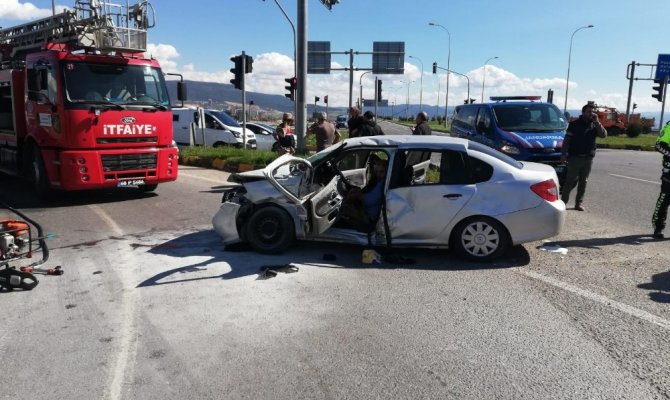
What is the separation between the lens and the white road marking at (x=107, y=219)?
7.48 metres

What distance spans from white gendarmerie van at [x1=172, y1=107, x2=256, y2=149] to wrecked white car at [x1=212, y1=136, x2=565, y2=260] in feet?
44.6

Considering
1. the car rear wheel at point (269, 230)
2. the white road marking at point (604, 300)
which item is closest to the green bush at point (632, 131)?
the white road marking at point (604, 300)

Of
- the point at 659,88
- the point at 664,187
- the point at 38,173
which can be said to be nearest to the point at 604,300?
the point at 664,187

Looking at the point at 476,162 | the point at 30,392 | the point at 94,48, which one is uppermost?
the point at 94,48

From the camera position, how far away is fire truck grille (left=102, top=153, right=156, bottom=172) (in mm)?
9314

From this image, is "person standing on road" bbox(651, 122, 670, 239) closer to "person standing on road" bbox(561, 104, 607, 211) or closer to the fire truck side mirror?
"person standing on road" bbox(561, 104, 607, 211)

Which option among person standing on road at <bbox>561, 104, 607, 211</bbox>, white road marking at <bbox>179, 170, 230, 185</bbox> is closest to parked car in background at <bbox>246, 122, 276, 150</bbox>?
white road marking at <bbox>179, 170, 230, 185</bbox>

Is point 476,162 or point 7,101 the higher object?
point 7,101

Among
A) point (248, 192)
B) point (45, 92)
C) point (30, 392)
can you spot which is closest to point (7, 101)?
point (45, 92)

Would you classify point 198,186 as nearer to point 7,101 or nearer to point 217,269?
point 7,101

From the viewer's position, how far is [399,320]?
4336 millimetres

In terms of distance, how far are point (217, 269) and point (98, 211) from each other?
4372mm

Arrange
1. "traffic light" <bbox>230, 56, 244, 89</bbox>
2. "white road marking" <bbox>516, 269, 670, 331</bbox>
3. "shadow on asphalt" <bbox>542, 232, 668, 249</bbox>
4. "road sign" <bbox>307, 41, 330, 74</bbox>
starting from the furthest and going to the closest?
"road sign" <bbox>307, 41, 330, 74</bbox> → "traffic light" <bbox>230, 56, 244, 89</bbox> → "shadow on asphalt" <bbox>542, 232, 668, 249</bbox> → "white road marking" <bbox>516, 269, 670, 331</bbox>

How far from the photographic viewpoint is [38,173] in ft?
31.7
